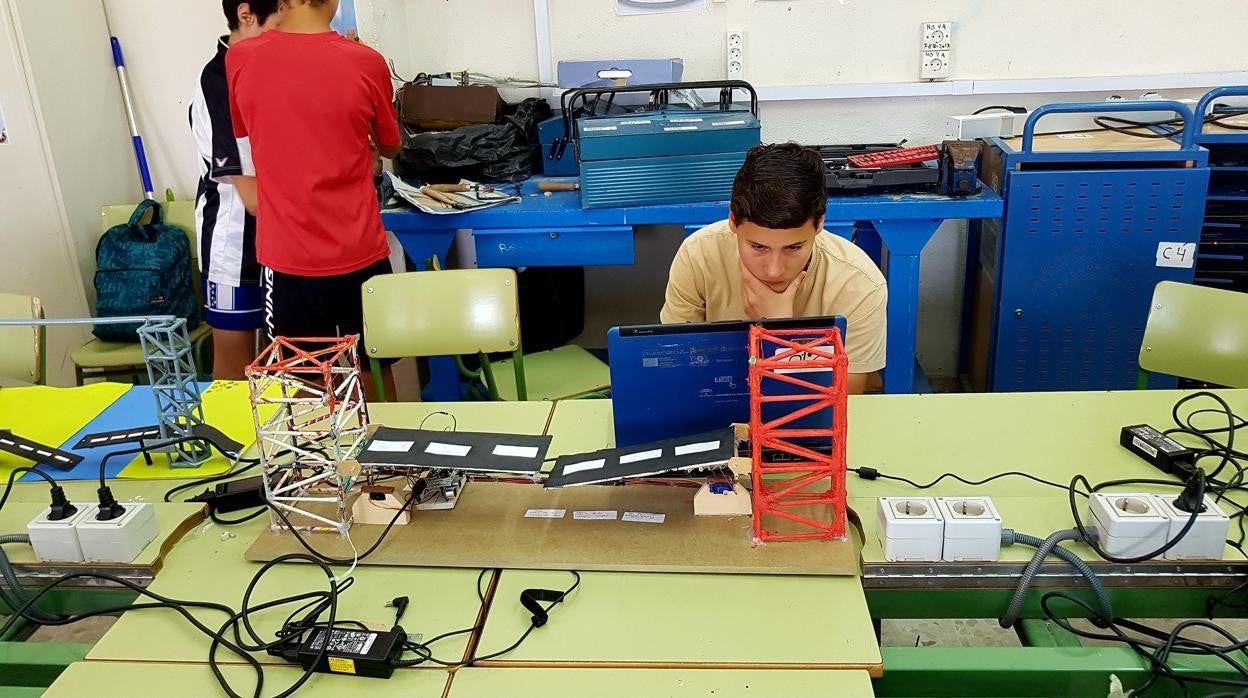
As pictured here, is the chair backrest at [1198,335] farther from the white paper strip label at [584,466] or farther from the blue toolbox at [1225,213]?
the white paper strip label at [584,466]

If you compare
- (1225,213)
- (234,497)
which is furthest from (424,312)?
(1225,213)

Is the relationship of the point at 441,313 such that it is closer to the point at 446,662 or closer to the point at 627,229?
the point at 627,229

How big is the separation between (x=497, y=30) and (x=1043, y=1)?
194 cm

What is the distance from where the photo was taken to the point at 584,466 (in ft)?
4.12

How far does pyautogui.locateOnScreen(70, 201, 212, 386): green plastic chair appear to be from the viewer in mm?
2850

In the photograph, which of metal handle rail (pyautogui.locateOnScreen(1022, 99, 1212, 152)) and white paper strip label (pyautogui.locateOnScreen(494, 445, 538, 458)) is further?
metal handle rail (pyautogui.locateOnScreen(1022, 99, 1212, 152))

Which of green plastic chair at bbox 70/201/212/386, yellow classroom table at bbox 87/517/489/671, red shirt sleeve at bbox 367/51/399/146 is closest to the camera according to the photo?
yellow classroom table at bbox 87/517/489/671

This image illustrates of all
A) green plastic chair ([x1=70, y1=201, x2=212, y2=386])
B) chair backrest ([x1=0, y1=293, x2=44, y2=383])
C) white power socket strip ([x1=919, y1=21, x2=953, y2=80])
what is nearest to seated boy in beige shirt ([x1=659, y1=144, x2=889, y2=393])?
chair backrest ([x1=0, y1=293, x2=44, y2=383])

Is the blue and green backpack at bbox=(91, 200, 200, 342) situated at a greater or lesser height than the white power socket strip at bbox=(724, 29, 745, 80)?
lesser

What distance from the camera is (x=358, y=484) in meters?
1.33

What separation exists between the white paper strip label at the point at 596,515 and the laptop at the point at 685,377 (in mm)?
113

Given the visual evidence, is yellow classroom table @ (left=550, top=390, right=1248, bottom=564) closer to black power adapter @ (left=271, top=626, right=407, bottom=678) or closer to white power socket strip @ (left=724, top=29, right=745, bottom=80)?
black power adapter @ (left=271, top=626, right=407, bottom=678)

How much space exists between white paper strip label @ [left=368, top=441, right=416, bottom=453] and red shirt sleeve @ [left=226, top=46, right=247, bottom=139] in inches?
48.2

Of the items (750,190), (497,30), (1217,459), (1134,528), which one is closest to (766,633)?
(1134,528)
